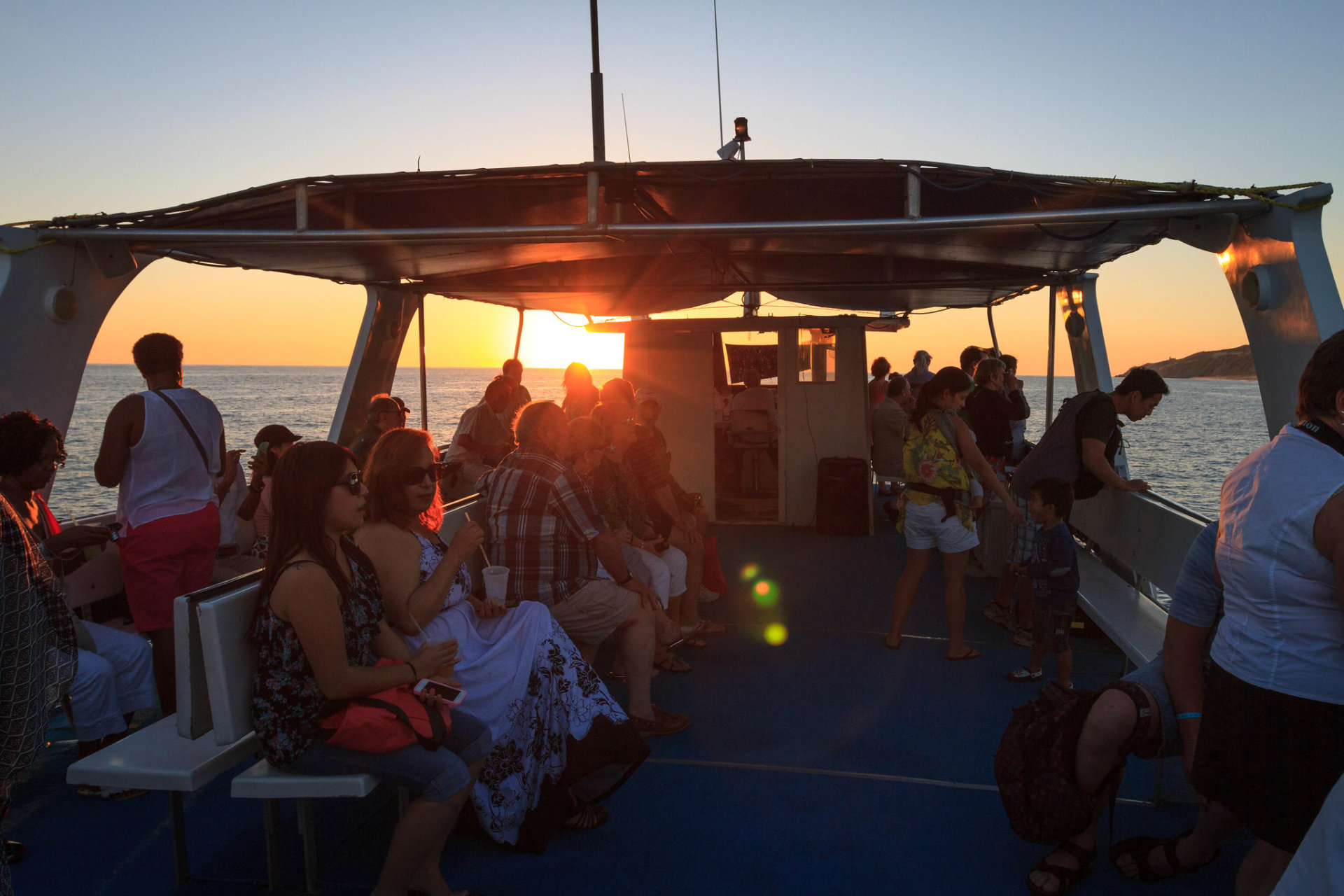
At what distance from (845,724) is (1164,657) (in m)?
1.77

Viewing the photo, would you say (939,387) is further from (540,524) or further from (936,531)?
(540,524)

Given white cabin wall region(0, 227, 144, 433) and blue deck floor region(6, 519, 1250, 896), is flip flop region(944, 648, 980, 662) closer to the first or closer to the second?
blue deck floor region(6, 519, 1250, 896)

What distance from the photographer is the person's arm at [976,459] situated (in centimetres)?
484

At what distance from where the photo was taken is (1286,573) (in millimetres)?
1869

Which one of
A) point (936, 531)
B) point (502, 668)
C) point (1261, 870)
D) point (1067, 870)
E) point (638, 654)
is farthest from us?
point (936, 531)

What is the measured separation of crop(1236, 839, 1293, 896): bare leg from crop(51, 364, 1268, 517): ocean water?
2.70m

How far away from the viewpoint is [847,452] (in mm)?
9062

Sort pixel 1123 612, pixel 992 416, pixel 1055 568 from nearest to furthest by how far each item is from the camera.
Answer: pixel 1055 568 < pixel 1123 612 < pixel 992 416

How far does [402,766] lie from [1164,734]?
7.60 ft

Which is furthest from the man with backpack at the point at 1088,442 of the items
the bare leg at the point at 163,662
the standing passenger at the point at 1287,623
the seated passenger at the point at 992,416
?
the bare leg at the point at 163,662

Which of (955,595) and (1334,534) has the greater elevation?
(1334,534)

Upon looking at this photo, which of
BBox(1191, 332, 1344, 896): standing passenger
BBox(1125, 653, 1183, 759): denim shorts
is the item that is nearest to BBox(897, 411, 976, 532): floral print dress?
BBox(1125, 653, 1183, 759): denim shorts

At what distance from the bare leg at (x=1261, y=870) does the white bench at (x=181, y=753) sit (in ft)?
9.44

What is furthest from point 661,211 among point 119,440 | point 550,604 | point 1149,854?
Answer: point 1149,854
